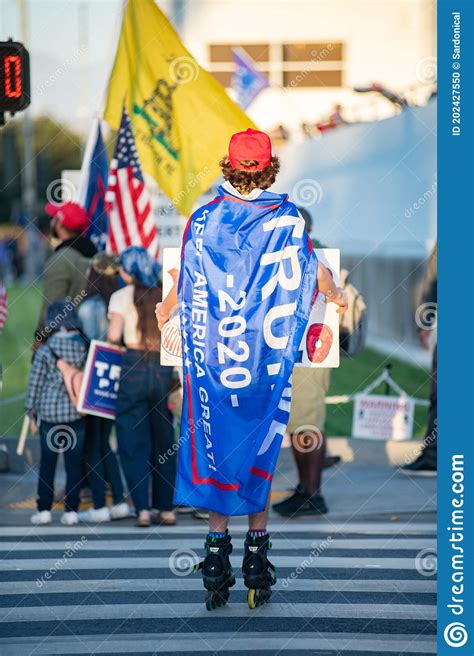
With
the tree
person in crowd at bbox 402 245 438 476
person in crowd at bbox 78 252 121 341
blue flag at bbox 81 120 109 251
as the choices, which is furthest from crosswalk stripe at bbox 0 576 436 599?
the tree

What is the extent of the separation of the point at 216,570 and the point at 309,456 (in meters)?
3.07

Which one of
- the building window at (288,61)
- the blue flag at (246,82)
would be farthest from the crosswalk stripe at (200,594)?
the building window at (288,61)

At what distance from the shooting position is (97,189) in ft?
39.0

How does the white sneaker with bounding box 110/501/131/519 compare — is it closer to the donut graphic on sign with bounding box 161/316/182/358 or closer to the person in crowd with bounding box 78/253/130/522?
the person in crowd with bounding box 78/253/130/522

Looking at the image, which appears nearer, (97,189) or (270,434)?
(270,434)

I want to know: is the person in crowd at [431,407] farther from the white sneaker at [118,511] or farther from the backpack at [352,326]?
the white sneaker at [118,511]

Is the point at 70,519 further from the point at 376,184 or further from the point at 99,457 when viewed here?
the point at 376,184

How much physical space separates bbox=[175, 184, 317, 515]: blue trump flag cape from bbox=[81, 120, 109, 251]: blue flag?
530 cm

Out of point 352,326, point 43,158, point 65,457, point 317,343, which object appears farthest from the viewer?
point 43,158

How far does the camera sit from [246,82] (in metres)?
34.3

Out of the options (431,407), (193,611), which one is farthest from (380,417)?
(193,611)
